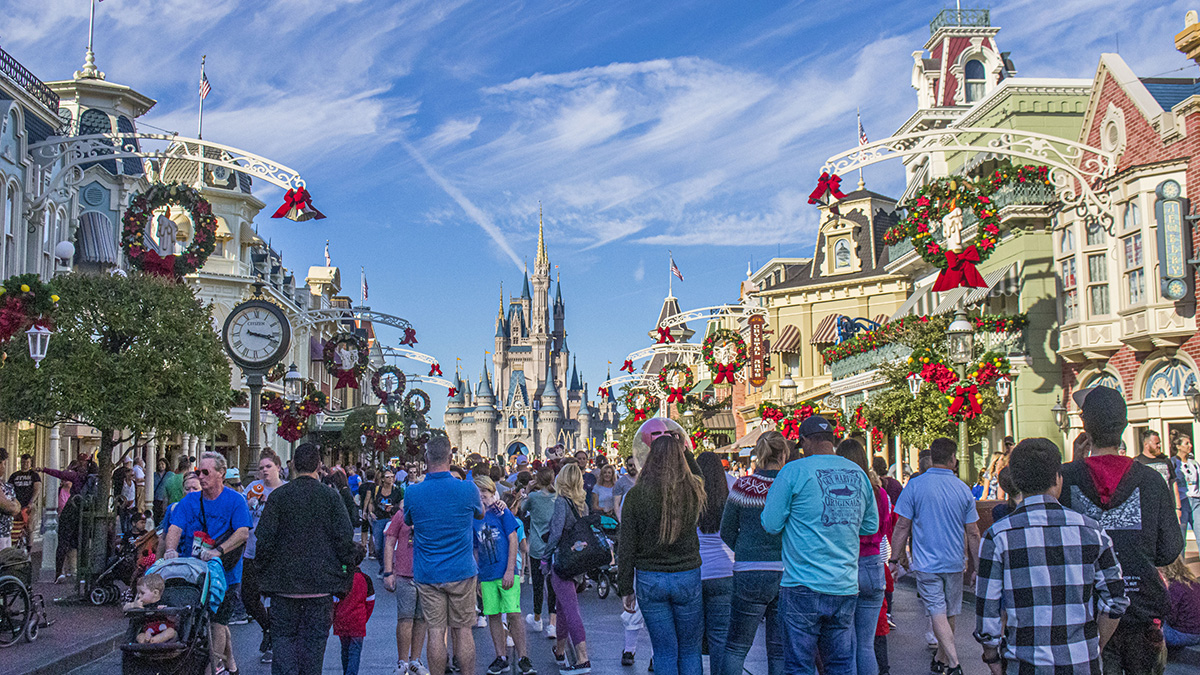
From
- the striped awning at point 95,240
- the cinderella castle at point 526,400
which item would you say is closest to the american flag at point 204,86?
the striped awning at point 95,240

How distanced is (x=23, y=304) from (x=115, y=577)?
3471mm

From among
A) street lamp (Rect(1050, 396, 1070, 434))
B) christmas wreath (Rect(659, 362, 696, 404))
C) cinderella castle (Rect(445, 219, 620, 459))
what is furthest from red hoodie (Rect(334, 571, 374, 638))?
cinderella castle (Rect(445, 219, 620, 459))

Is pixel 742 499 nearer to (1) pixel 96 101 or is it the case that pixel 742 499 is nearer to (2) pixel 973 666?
(2) pixel 973 666

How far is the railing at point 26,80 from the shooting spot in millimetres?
22297

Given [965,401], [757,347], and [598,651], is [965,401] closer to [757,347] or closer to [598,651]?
[598,651]

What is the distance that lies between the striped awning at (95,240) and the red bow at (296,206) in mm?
12386

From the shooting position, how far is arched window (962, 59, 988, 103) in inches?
1608

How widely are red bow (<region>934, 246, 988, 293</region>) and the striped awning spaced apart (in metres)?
19.7

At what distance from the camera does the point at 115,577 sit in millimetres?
12984

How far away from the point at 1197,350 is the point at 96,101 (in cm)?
2804

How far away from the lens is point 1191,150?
1769 centimetres

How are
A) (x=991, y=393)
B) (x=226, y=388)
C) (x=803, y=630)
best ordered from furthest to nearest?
1. (x=991, y=393)
2. (x=226, y=388)
3. (x=803, y=630)

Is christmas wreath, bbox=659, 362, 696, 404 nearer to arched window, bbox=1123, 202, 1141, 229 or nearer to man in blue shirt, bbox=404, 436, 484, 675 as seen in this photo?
arched window, bbox=1123, 202, 1141, 229

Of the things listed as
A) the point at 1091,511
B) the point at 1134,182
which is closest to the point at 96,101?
the point at 1134,182
